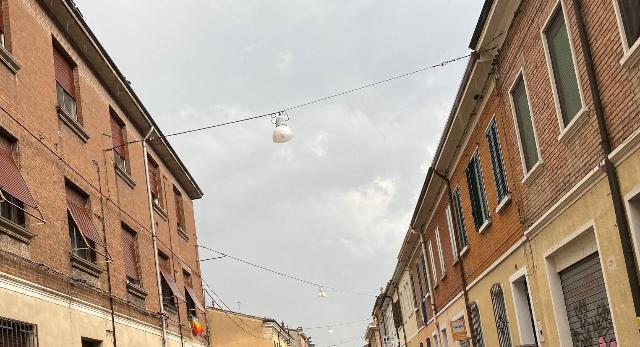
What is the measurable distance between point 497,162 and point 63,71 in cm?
842

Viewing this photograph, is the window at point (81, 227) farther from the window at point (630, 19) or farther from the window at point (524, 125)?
the window at point (630, 19)

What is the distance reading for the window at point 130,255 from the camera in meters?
16.2

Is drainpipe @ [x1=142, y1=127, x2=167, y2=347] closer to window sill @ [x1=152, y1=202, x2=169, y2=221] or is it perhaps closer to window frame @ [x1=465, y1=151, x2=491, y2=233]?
window sill @ [x1=152, y1=202, x2=169, y2=221]

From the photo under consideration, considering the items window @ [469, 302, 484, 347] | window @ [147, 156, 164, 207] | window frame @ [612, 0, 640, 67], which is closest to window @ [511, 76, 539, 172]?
window frame @ [612, 0, 640, 67]

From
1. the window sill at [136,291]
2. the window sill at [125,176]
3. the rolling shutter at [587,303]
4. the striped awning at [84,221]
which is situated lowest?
the rolling shutter at [587,303]

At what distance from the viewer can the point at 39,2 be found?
12711 millimetres

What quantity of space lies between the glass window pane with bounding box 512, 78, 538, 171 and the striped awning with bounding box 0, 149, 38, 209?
7.22m

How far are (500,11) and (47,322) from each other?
26.7ft

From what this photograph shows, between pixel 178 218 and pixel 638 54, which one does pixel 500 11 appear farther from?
pixel 178 218

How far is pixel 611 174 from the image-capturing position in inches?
298

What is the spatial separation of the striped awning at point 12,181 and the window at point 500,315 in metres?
8.65

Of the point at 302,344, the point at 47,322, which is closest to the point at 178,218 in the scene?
the point at 47,322

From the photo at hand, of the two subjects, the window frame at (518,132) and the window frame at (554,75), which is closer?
the window frame at (554,75)

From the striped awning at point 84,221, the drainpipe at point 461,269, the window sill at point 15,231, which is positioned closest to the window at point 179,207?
the drainpipe at point 461,269
